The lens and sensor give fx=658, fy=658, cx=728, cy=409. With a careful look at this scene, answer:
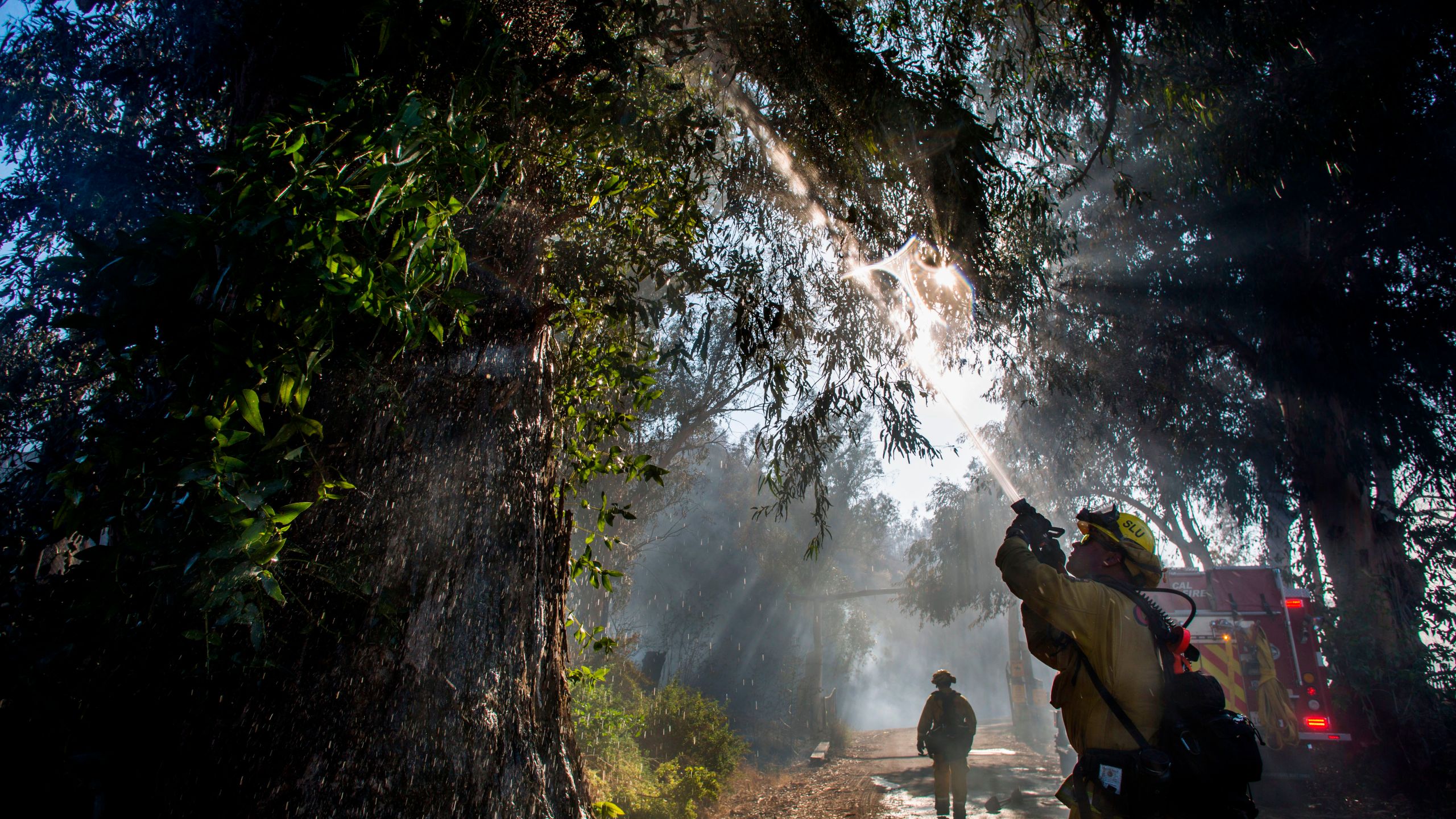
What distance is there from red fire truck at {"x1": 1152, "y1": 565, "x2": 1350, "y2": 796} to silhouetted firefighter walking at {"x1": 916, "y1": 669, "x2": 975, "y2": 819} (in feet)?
13.9

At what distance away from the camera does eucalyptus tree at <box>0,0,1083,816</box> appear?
138cm

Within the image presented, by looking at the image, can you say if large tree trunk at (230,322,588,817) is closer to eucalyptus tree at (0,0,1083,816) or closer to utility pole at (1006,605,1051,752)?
eucalyptus tree at (0,0,1083,816)

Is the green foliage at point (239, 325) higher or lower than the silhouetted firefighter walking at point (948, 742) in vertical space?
higher

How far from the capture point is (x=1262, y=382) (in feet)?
40.4

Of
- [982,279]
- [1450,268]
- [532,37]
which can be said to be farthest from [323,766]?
[1450,268]

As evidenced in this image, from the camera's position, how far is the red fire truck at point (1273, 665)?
10.2 meters

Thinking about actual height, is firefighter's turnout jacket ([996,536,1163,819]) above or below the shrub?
above

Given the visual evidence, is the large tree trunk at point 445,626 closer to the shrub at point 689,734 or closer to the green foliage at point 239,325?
the green foliage at point 239,325

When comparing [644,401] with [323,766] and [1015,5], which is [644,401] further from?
[1015,5]

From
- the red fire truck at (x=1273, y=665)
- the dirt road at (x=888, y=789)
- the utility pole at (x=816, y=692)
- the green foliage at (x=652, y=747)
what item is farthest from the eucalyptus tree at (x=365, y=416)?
the utility pole at (x=816, y=692)

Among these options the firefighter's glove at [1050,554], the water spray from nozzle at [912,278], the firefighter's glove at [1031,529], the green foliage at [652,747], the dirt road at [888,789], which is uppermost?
the water spray from nozzle at [912,278]

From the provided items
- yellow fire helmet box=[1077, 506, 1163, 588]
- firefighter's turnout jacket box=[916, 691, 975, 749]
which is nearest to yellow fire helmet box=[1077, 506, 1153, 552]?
yellow fire helmet box=[1077, 506, 1163, 588]

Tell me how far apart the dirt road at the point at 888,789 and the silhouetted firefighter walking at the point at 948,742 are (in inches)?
29.2

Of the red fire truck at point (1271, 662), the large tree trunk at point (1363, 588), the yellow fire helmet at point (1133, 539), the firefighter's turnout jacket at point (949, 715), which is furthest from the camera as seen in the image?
the red fire truck at point (1271, 662)
